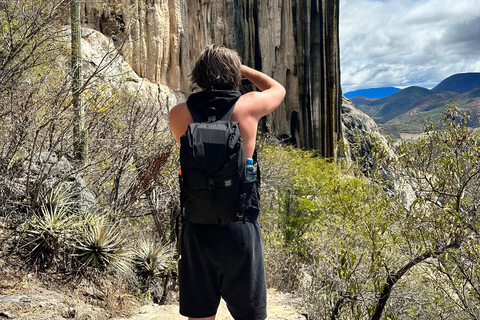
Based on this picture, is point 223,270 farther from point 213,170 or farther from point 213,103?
point 213,103

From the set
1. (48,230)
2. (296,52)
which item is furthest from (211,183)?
(296,52)

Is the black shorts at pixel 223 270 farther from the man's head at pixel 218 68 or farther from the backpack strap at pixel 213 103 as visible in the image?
the man's head at pixel 218 68

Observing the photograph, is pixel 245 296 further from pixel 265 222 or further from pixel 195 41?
pixel 195 41

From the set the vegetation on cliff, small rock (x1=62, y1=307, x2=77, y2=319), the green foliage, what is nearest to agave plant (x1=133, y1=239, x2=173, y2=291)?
the vegetation on cliff

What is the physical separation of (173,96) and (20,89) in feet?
41.0

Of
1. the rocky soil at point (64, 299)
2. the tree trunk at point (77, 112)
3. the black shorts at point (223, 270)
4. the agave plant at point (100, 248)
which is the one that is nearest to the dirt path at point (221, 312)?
the rocky soil at point (64, 299)

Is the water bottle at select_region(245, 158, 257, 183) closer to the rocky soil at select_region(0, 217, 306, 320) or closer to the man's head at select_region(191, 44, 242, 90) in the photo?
the man's head at select_region(191, 44, 242, 90)

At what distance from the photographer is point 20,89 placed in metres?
4.26

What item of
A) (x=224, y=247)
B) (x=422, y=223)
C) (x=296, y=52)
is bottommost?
(x=422, y=223)

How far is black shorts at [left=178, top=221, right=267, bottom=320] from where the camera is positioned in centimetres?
155

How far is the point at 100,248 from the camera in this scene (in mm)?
3643

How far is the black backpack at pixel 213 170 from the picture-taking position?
147 centimetres

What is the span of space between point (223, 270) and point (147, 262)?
10.7 feet

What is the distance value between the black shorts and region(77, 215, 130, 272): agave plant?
91.8 inches
